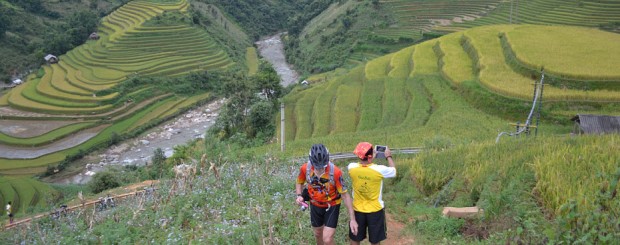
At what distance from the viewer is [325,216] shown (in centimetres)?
431

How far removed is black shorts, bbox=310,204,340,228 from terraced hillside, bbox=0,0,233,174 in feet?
81.0

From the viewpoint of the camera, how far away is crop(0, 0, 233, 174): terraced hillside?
1050 inches

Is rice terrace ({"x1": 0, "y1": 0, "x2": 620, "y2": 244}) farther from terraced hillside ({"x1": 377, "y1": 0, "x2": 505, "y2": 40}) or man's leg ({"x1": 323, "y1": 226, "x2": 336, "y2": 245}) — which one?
man's leg ({"x1": 323, "y1": 226, "x2": 336, "y2": 245})

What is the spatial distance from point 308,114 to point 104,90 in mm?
17709

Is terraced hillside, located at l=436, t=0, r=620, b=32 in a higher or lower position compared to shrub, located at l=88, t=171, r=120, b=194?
higher

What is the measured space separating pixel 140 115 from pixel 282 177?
2698 cm

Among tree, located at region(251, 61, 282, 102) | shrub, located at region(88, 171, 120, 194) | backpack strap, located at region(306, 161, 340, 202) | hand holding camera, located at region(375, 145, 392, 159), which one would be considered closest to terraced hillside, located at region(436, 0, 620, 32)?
tree, located at region(251, 61, 282, 102)

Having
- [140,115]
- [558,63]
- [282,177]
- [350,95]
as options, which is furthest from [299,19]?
[282,177]

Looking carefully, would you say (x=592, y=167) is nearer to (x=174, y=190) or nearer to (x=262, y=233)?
(x=262, y=233)

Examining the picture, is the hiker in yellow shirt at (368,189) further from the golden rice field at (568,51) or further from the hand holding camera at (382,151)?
the golden rice field at (568,51)

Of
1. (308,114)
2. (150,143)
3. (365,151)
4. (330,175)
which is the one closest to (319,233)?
(330,175)

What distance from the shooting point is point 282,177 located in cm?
782

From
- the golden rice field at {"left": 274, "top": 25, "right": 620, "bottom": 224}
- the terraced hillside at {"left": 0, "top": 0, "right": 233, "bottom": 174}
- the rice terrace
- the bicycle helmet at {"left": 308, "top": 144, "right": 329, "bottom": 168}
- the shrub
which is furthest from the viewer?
the terraced hillside at {"left": 0, "top": 0, "right": 233, "bottom": 174}

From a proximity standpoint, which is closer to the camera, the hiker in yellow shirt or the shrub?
the hiker in yellow shirt
